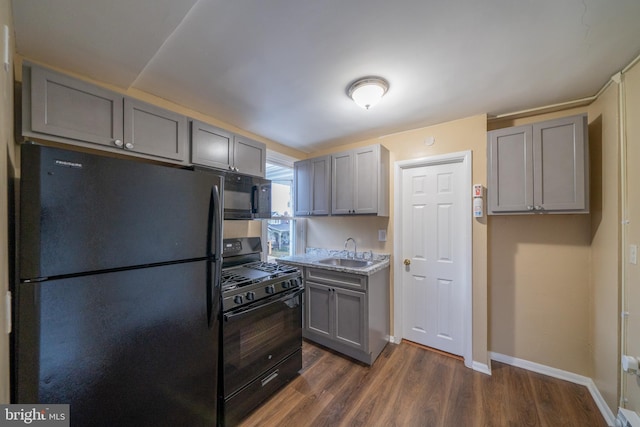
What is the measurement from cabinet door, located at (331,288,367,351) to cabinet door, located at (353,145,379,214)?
0.93 metres

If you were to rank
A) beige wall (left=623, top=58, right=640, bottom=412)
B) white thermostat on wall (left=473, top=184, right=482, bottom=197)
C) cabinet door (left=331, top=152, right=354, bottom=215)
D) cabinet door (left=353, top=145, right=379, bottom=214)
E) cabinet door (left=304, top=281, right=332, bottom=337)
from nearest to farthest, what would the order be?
beige wall (left=623, top=58, right=640, bottom=412)
white thermostat on wall (left=473, top=184, right=482, bottom=197)
cabinet door (left=304, top=281, right=332, bottom=337)
cabinet door (left=353, top=145, right=379, bottom=214)
cabinet door (left=331, top=152, right=354, bottom=215)

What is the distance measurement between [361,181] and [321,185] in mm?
570

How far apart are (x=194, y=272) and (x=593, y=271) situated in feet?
10.1

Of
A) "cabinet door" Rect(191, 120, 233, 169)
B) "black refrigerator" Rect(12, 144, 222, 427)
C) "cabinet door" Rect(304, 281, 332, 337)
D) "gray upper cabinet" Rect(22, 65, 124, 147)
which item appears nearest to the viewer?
"black refrigerator" Rect(12, 144, 222, 427)

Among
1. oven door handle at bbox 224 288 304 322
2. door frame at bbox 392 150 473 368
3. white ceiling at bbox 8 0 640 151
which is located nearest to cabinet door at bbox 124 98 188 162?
white ceiling at bbox 8 0 640 151

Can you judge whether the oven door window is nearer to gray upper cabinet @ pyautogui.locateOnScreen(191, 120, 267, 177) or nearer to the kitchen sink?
the kitchen sink

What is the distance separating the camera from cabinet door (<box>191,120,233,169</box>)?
6.32ft

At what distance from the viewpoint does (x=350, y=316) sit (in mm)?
2322

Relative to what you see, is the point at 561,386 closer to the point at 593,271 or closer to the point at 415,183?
the point at 593,271

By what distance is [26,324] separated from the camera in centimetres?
90

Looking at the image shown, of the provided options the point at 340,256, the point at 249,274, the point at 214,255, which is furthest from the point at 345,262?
the point at 214,255

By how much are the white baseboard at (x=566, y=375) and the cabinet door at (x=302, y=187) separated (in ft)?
8.55

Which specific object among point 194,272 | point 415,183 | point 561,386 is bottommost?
point 561,386

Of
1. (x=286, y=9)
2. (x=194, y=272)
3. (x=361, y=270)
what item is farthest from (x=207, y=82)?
(x=361, y=270)
